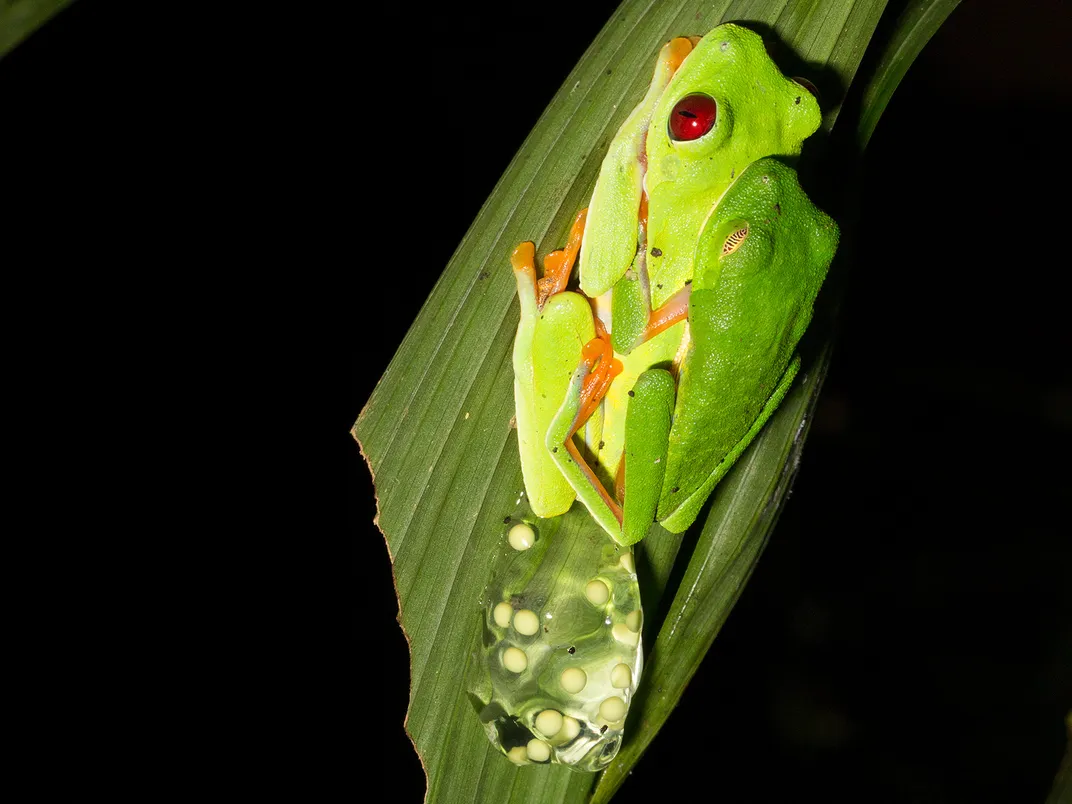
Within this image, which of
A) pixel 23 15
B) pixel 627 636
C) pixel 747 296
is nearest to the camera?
pixel 23 15

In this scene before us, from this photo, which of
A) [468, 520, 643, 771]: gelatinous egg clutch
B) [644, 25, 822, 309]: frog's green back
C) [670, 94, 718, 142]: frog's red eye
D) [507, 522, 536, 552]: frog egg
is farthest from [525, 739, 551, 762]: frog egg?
[670, 94, 718, 142]: frog's red eye

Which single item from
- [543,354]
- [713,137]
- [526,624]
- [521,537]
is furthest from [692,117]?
[526,624]

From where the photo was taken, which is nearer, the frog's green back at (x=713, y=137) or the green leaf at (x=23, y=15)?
the green leaf at (x=23, y=15)

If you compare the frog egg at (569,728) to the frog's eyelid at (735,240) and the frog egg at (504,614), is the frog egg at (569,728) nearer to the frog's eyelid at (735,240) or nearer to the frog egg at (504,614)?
the frog egg at (504,614)

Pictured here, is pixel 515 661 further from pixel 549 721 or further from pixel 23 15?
pixel 23 15

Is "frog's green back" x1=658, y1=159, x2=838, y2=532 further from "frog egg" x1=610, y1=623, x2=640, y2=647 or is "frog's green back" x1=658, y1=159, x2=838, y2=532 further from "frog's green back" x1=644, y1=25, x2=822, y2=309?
"frog egg" x1=610, y1=623, x2=640, y2=647

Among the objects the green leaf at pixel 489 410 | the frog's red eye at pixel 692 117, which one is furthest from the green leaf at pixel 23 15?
the frog's red eye at pixel 692 117

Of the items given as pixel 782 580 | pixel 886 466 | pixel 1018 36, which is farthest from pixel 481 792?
pixel 1018 36

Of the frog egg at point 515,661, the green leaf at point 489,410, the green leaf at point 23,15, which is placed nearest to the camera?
the green leaf at point 23,15
